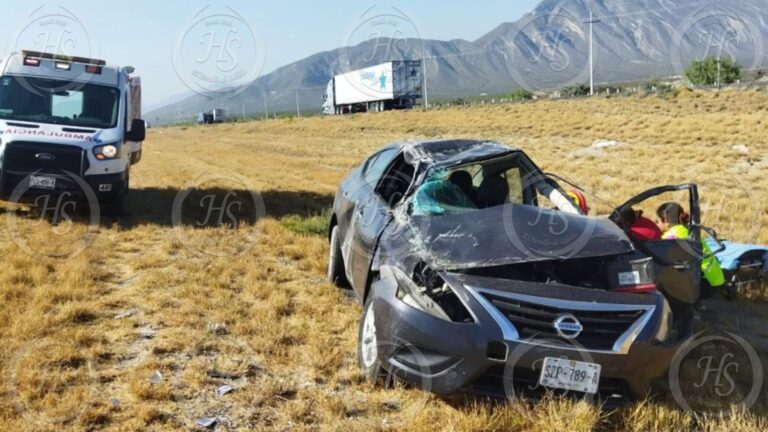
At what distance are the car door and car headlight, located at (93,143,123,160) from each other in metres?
5.13

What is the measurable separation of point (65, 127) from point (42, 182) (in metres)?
0.93

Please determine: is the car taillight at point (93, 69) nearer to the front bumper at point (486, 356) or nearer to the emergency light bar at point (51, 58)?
the emergency light bar at point (51, 58)

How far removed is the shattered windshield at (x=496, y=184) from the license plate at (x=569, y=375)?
177cm

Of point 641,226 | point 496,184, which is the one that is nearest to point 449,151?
point 496,184

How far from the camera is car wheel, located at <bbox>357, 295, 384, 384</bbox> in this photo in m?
3.95

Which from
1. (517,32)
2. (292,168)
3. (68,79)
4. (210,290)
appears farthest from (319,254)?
(292,168)

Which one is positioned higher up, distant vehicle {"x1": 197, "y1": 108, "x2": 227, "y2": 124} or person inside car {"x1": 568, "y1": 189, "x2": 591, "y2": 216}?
distant vehicle {"x1": 197, "y1": 108, "x2": 227, "y2": 124}

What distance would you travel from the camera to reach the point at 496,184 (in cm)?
557

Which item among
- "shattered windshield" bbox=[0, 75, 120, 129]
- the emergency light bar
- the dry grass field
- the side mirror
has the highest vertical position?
the emergency light bar

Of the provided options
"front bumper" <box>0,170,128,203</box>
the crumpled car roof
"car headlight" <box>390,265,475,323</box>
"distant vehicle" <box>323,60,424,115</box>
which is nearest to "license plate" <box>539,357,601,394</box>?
"car headlight" <box>390,265,475,323</box>

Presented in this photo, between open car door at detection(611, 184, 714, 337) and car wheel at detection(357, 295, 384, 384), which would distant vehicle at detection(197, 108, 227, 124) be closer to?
car wheel at detection(357, 295, 384, 384)

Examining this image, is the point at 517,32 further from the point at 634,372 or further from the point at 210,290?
the point at 634,372

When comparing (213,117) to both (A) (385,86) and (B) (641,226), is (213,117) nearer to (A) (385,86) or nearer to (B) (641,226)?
(A) (385,86)

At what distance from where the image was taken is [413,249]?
12.8ft
